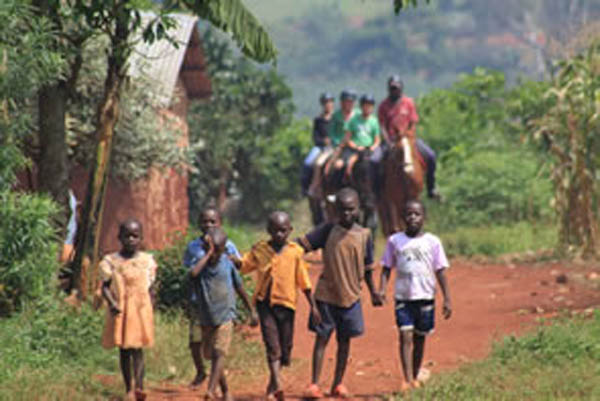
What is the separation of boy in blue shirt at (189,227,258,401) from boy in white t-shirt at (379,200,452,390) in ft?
3.87

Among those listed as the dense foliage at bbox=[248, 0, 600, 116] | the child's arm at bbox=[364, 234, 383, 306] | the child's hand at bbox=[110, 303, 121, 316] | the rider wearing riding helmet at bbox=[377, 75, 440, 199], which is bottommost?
the child's hand at bbox=[110, 303, 121, 316]

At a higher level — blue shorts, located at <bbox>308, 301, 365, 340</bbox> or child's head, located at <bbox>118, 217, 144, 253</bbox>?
child's head, located at <bbox>118, 217, 144, 253</bbox>

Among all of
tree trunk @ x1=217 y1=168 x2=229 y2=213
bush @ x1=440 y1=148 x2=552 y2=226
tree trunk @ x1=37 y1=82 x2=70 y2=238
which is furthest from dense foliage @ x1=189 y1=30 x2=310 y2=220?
tree trunk @ x1=37 y1=82 x2=70 y2=238

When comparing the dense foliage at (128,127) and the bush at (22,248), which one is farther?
the dense foliage at (128,127)

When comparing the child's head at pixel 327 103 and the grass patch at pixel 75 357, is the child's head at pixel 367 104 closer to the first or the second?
the child's head at pixel 327 103

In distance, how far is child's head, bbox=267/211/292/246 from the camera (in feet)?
31.7

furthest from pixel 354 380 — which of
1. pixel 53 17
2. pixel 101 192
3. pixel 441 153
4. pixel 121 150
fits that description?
pixel 441 153

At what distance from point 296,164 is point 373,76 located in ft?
262

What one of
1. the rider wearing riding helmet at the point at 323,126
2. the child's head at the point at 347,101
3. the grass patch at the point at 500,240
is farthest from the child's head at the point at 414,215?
the rider wearing riding helmet at the point at 323,126

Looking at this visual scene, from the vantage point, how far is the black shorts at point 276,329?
9.75m

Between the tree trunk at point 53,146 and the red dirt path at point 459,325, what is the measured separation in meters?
2.74

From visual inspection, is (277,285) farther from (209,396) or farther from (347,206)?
(209,396)

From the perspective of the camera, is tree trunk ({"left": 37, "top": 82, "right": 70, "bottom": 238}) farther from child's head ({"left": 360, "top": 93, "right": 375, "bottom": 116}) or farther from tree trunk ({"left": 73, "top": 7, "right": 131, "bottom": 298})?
child's head ({"left": 360, "top": 93, "right": 375, "bottom": 116})

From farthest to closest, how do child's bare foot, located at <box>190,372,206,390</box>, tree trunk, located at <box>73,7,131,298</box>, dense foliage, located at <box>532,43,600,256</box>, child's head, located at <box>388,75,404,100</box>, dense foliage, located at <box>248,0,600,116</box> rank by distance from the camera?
Answer: dense foliage, located at <box>248,0,600,116</box>
child's head, located at <box>388,75,404,100</box>
dense foliage, located at <box>532,43,600,256</box>
tree trunk, located at <box>73,7,131,298</box>
child's bare foot, located at <box>190,372,206,390</box>
